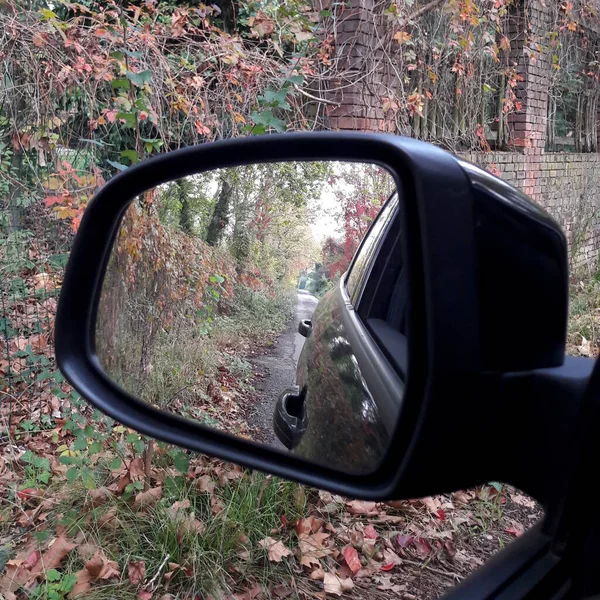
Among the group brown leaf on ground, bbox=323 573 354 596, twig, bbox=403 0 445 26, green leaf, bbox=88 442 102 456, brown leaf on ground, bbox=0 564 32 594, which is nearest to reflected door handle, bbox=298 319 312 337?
brown leaf on ground, bbox=323 573 354 596

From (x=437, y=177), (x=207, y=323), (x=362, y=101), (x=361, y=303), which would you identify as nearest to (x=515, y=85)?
(x=362, y=101)

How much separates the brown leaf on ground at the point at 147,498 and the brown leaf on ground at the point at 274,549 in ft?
1.90

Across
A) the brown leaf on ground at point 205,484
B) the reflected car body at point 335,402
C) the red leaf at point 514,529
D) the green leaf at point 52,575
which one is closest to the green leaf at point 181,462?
the brown leaf on ground at point 205,484

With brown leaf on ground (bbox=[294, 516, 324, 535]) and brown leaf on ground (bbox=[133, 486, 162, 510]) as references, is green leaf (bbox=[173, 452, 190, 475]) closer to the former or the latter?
brown leaf on ground (bbox=[133, 486, 162, 510])

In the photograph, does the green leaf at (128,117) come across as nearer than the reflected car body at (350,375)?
No

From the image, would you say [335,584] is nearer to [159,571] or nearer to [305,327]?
[159,571]

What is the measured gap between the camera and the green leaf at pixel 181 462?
2.97m

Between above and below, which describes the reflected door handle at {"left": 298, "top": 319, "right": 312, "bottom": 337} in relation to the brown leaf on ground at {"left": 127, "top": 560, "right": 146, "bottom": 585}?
above

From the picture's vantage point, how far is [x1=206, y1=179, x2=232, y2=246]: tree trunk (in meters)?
2.06

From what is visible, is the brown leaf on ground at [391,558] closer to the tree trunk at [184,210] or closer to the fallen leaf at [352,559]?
the fallen leaf at [352,559]

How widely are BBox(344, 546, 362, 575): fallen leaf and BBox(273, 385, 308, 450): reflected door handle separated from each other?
4.81ft

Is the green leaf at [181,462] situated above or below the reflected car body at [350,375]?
below

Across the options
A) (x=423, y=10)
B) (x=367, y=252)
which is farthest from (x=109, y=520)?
(x=423, y=10)

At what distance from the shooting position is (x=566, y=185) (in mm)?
8492
